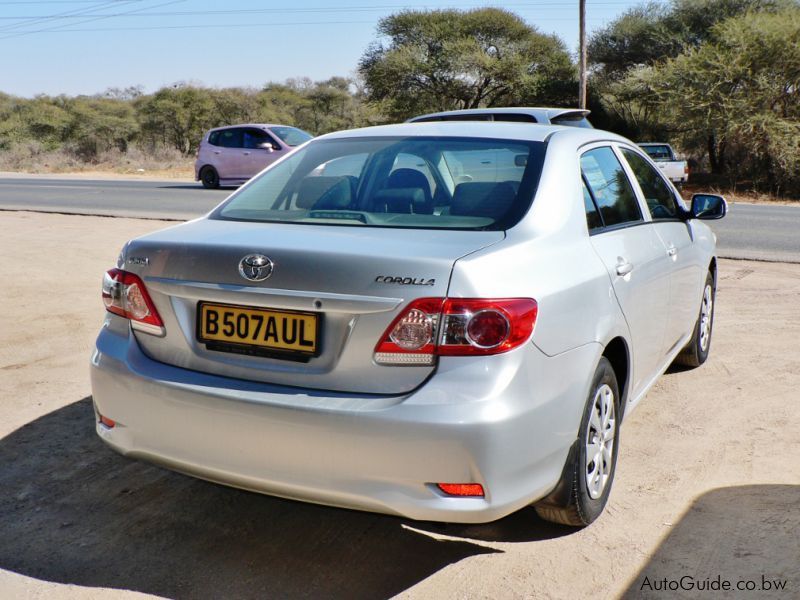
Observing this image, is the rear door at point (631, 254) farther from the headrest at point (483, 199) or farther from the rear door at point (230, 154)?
the rear door at point (230, 154)

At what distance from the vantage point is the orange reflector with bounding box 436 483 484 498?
8.93 feet

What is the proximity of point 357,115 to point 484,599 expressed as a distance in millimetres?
60477

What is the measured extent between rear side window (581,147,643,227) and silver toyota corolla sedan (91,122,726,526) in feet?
0.20

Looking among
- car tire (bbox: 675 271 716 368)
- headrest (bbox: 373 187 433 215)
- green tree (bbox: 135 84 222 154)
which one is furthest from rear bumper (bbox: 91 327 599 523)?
green tree (bbox: 135 84 222 154)

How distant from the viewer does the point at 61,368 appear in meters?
5.66

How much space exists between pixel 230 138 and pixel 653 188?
1945 cm

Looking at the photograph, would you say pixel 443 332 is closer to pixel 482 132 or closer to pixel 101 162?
pixel 482 132

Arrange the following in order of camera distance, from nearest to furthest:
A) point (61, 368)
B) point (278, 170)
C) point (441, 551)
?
point (441, 551) < point (278, 170) < point (61, 368)

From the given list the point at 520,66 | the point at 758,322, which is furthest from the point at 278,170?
the point at 520,66

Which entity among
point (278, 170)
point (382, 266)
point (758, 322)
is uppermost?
point (278, 170)

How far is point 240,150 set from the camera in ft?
74.2

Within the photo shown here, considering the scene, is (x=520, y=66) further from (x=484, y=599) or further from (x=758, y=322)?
(x=484, y=599)

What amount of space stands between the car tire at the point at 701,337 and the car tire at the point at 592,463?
208cm

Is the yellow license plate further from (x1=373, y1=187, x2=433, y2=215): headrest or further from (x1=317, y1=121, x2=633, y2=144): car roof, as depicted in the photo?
(x1=317, y1=121, x2=633, y2=144): car roof
